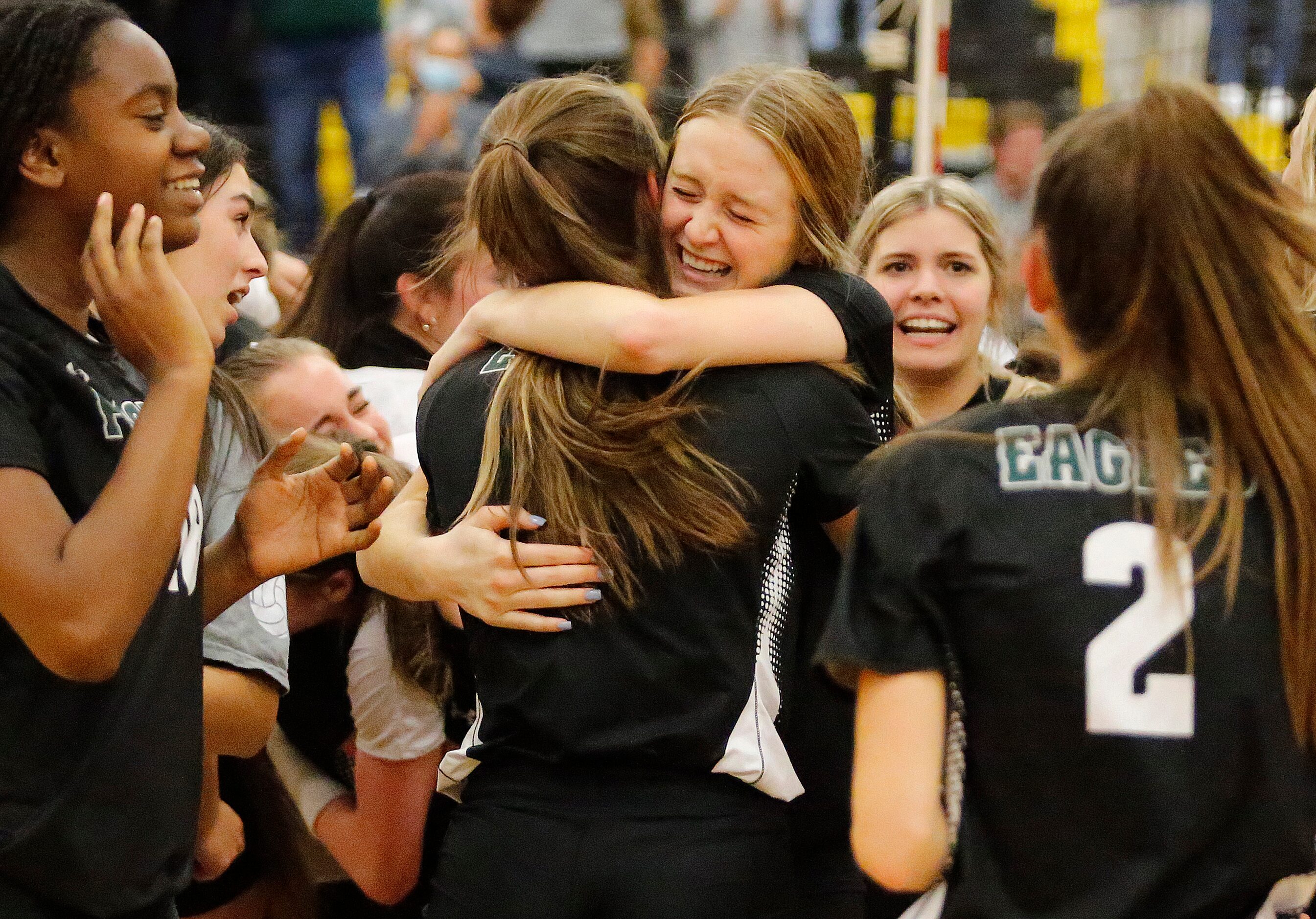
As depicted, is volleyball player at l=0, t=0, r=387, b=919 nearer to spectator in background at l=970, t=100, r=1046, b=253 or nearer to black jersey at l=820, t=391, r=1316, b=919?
black jersey at l=820, t=391, r=1316, b=919

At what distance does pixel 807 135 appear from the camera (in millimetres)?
2230

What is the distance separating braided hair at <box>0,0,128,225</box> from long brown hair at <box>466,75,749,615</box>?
1.83 feet

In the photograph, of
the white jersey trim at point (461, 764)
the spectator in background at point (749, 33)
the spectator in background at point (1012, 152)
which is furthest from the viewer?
the spectator in background at point (749, 33)

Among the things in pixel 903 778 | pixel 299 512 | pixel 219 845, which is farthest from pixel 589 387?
pixel 219 845

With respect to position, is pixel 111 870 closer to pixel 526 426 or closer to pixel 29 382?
pixel 29 382

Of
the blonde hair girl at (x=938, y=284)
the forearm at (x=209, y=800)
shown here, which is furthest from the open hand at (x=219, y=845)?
the blonde hair girl at (x=938, y=284)

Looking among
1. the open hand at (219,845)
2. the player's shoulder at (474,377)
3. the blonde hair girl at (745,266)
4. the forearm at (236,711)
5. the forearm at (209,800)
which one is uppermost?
the blonde hair girl at (745,266)

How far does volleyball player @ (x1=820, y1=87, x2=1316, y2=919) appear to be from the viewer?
5.16 feet

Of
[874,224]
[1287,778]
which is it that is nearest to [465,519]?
[1287,778]

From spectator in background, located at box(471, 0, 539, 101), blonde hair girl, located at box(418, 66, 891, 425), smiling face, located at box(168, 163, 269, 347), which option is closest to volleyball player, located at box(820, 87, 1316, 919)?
blonde hair girl, located at box(418, 66, 891, 425)

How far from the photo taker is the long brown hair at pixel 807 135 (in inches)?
87.5

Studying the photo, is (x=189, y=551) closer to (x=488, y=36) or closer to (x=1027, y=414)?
(x=1027, y=414)

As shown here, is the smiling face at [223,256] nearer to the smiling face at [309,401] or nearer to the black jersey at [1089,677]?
the smiling face at [309,401]

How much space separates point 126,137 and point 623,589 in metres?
0.85
